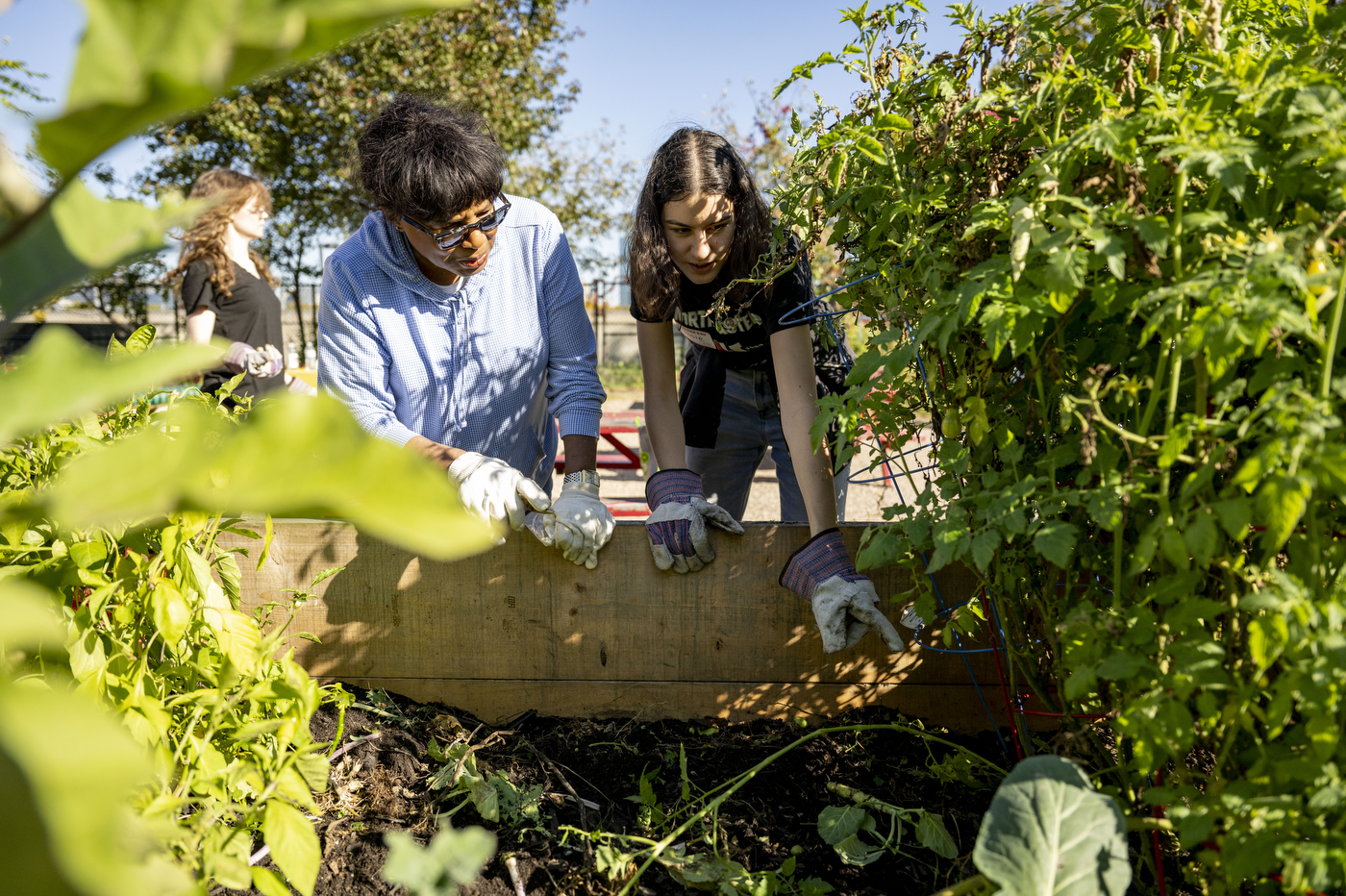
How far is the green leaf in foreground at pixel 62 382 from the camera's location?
0.40m

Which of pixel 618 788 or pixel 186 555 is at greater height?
pixel 186 555

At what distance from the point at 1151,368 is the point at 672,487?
3.76 feet

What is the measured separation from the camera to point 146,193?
11.8m

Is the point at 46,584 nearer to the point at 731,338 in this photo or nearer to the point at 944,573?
the point at 944,573

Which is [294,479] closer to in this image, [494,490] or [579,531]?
[579,531]

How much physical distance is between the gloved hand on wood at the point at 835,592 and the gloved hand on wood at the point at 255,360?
2.55 metres

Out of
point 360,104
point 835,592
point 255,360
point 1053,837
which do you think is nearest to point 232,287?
point 255,360

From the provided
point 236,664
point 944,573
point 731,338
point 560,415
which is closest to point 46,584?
point 236,664

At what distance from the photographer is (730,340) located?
241 centimetres

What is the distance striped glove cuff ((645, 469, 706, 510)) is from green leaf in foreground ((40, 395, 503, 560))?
1610mm

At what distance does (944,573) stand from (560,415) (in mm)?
1098

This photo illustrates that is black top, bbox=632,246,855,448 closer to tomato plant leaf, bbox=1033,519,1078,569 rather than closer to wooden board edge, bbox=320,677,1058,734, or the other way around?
wooden board edge, bbox=320,677,1058,734

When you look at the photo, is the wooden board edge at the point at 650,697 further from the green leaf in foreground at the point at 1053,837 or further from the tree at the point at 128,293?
the tree at the point at 128,293

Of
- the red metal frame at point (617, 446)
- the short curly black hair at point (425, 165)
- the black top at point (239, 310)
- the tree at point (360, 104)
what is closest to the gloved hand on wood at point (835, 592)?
the short curly black hair at point (425, 165)
